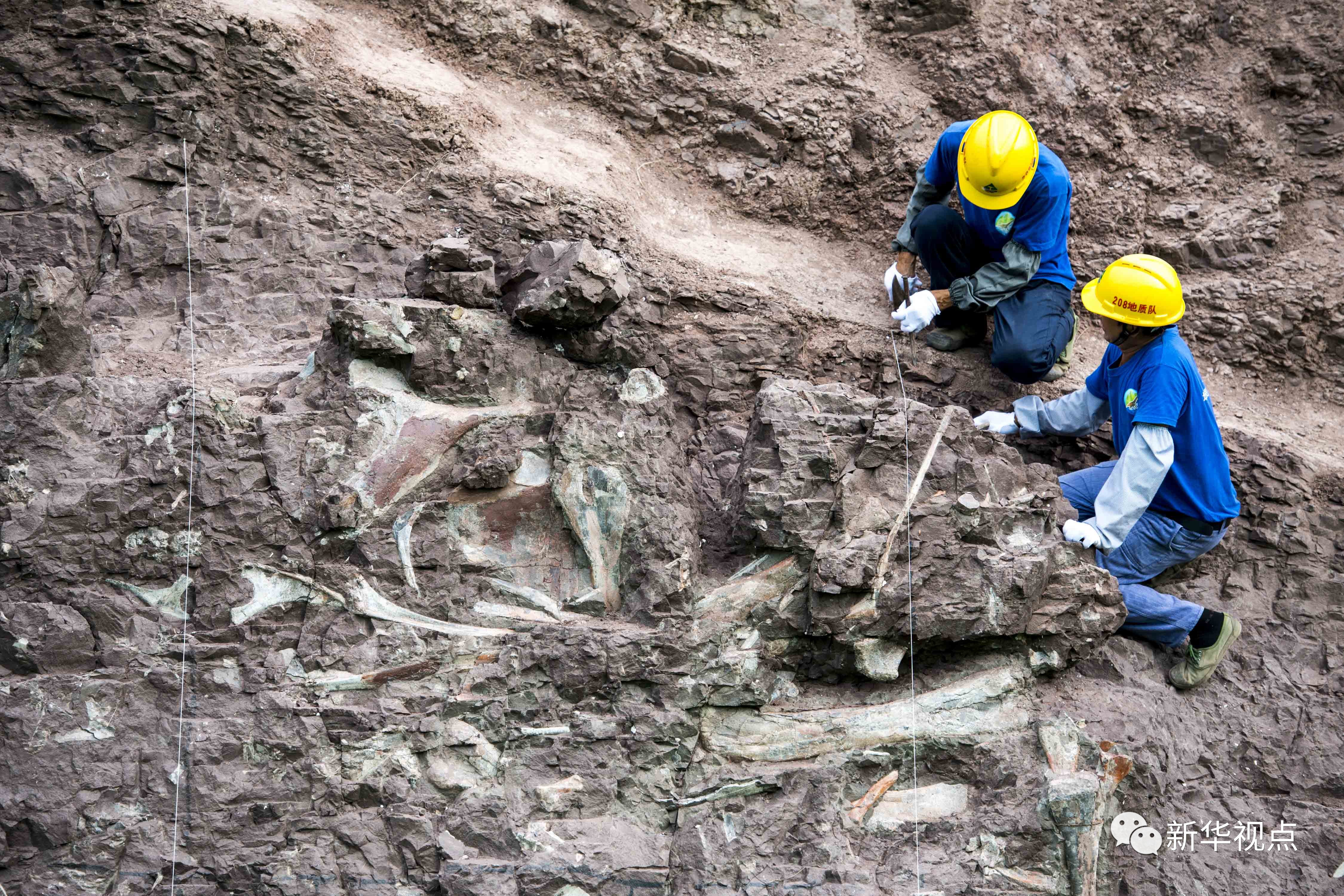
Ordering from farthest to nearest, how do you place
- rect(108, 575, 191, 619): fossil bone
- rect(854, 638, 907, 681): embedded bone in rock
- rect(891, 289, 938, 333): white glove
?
rect(891, 289, 938, 333): white glove, rect(854, 638, 907, 681): embedded bone in rock, rect(108, 575, 191, 619): fossil bone

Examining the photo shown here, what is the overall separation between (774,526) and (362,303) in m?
1.54

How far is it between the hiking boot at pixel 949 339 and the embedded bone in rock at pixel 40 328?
316 centimetres

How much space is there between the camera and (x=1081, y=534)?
387 centimetres

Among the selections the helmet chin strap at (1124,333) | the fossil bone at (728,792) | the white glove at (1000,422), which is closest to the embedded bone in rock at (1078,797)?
the fossil bone at (728,792)

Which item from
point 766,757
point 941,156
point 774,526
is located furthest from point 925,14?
point 766,757

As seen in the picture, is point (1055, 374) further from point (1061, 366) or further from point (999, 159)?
point (999, 159)

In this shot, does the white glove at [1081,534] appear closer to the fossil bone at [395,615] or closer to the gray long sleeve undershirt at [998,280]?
the gray long sleeve undershirt at [998,280]

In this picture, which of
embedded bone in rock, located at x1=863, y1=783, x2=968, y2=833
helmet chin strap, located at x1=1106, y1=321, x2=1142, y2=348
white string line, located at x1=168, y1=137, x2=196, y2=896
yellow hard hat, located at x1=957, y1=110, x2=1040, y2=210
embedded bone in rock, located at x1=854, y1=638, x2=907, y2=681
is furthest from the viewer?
yellow hard hat, located at x1=957, y1=110, x2=1040, y2=210

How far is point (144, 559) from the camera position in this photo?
3.42 meters

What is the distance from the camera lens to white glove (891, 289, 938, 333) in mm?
4512

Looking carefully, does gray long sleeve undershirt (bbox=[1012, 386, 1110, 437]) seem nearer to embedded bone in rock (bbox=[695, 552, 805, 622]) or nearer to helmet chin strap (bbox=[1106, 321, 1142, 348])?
helmet chin strap (bbox=[1106, 321, 1142, 348])

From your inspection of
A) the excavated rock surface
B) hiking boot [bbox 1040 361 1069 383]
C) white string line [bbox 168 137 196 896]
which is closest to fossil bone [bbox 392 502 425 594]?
the excavated rock surface

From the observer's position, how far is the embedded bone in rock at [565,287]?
3695 mm

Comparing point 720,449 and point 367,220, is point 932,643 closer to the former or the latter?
point 720,449
